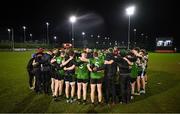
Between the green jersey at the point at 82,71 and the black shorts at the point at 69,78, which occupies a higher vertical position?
the green jersey at the point at 82,71

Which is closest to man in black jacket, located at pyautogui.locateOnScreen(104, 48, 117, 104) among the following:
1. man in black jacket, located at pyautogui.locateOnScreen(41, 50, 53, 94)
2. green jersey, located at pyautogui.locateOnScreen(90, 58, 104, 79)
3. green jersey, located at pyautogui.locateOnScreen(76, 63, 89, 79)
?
green jersey, located at pyautogui.locateOnScreen(90, 58, 104, 79)

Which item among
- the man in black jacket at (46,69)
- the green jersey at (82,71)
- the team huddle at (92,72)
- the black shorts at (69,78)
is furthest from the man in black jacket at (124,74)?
the man in black jacket at (46,69)

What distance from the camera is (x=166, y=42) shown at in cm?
8944

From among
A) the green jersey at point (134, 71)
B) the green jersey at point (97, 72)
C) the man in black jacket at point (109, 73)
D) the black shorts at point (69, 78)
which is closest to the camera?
the green jersey at point (97, 72)

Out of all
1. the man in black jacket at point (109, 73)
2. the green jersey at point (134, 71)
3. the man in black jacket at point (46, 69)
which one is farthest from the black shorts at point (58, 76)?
the green jersey at point (134, 71)

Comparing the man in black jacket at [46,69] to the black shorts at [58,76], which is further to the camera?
the man in black jacket at [46,69]

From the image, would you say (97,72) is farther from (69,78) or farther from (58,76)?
(58,76)

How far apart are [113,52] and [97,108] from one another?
2671 mm

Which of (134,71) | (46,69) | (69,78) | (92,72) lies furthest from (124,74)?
(46,69)

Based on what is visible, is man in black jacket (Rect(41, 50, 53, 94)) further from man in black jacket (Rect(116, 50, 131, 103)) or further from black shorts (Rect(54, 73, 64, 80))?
man in black jacket (Rect(116, 50, 131, 103))

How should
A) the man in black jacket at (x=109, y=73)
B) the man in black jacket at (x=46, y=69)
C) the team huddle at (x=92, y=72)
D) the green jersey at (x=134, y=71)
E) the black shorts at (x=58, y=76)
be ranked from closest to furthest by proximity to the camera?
1. the team huddle at (x=92, y=72)
2. the man in black jacket at (x=109, y=73)
3. the black shorts at (x=58, y=76)
4. the green jersey at (x=134, y=71)
5. the man in black jacket at (x=46, y=69)

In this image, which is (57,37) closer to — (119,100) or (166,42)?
(166,42)

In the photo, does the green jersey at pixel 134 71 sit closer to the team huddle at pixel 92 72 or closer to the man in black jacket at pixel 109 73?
the team huddle at pixel 92 72

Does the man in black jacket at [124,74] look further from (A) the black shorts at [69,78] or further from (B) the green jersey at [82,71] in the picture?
(A) the black shorts at [69,78]
